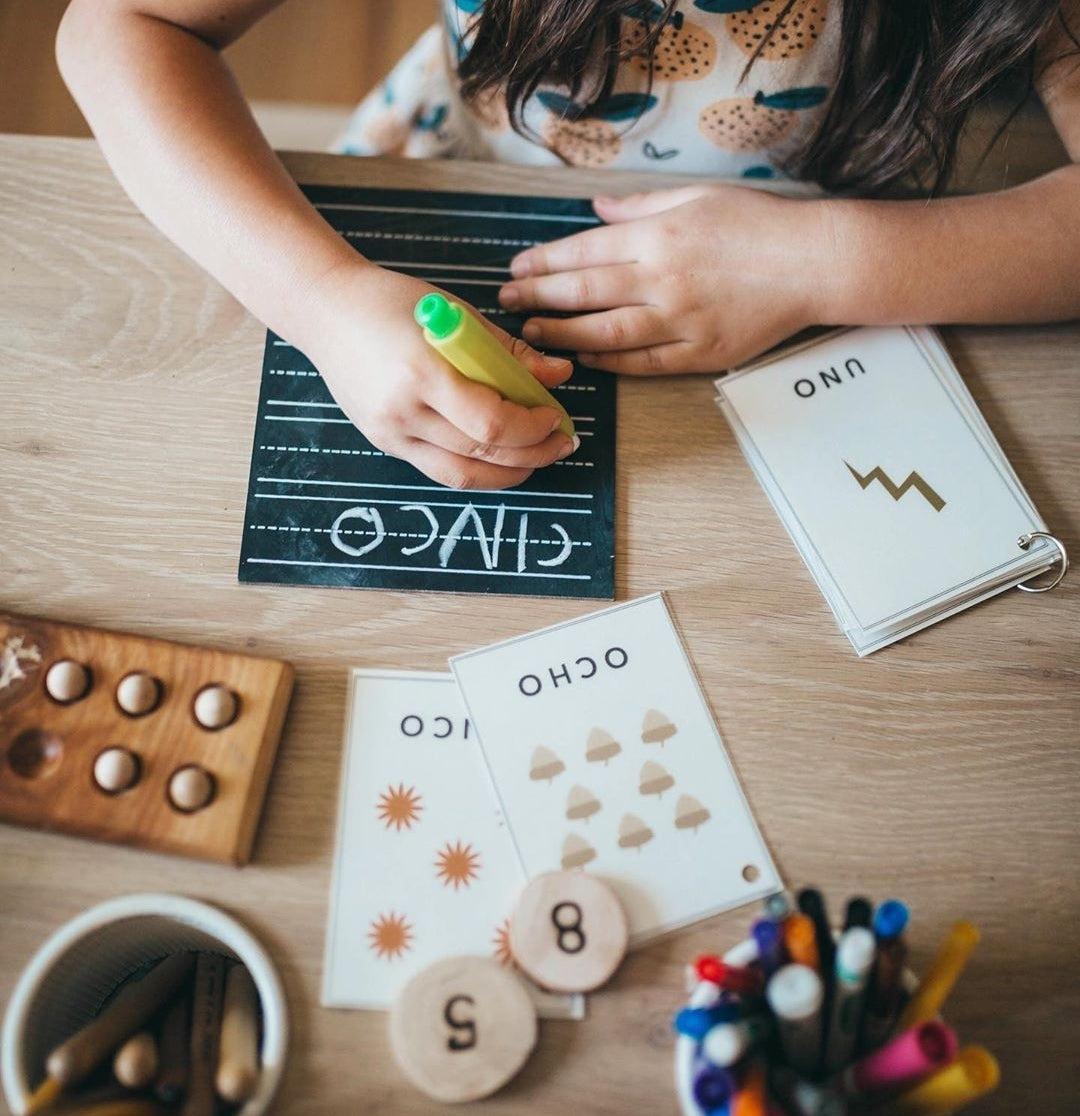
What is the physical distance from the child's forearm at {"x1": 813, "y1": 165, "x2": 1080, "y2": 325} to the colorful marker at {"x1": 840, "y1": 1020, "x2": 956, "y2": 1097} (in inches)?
16.9

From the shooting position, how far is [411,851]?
1.58 feet

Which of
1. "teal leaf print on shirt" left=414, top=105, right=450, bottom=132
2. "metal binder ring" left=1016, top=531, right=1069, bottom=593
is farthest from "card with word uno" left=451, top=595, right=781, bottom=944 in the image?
"teal leaf print on shirt" left=414, top=105, right=450, bottom=132

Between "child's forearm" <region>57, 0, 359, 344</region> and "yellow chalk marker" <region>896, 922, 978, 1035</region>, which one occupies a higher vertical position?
"child's forearm" <region>57, 0, 359, 344</region>

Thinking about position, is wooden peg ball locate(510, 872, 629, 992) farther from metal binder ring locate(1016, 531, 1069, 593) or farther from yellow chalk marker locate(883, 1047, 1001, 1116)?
metal binder ring locate(1016, 531, 1069, 593)

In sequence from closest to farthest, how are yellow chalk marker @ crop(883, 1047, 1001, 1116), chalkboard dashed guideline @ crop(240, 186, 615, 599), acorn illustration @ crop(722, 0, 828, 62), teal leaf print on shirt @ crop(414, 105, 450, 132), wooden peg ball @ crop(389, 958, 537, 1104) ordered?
yellow chalk marker @ crop(883, 1047, 1001, 1116)
wooden peg ball @ crop(389, 958, 537, 1104)
chalkboard dashed guideline @ crop(240, 186, 615, 599)
acorn illustration @ crop(722, 0, 828, 62)
teal leaf print on shirt @ crop(414, 105, 450, 132)

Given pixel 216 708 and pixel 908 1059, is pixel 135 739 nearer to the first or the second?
pixel 216 708

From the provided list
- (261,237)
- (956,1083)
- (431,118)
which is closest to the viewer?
(956,1083)

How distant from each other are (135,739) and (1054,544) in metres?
0.55

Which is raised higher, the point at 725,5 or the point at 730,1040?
the point at 725,5

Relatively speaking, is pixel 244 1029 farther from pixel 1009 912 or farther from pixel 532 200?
pixel 532 200

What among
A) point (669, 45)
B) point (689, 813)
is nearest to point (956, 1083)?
point (689, 813)

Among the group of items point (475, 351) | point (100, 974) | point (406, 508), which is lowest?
point (100, 974)

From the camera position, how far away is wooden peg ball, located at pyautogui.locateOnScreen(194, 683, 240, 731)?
48 cm

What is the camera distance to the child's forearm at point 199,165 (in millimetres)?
553
